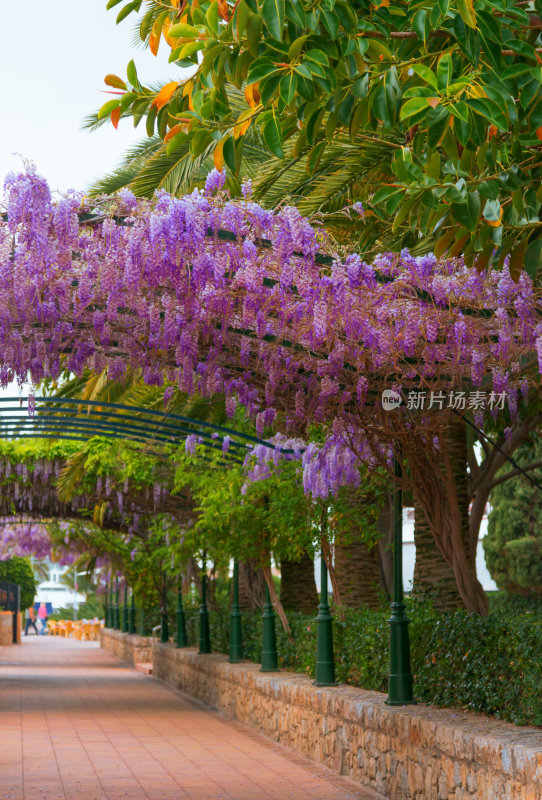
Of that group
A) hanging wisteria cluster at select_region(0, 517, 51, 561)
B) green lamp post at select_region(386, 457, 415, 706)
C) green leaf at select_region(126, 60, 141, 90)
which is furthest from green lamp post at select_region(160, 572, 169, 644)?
green leaf at select_region(126, 60, 141, 90)

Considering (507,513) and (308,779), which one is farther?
(507,513)

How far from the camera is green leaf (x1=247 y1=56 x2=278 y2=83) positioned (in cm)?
414

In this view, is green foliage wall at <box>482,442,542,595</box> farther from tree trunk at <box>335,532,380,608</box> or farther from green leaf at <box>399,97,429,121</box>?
green leaf at <box>399,97,429,121</box>

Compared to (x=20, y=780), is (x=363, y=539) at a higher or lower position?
higher

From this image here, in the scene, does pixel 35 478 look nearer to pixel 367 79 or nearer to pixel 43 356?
pixel 43 356

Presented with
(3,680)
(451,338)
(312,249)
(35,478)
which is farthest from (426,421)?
A: (3,680)

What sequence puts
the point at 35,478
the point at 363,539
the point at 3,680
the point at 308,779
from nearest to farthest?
the point at 308,779, the point at 363,539, the point at 35,478, the point at 3,680

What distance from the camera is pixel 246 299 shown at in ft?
24.8

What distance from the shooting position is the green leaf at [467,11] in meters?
3.93

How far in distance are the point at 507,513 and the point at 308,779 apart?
19.1m

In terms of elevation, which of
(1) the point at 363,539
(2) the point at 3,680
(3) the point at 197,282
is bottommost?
(2) the point at 3,680

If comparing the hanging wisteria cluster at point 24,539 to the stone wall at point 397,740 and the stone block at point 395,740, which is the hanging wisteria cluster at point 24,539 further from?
the stone wall at point 397,740

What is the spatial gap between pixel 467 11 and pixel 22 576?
5575 cm

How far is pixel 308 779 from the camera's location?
946 cm
